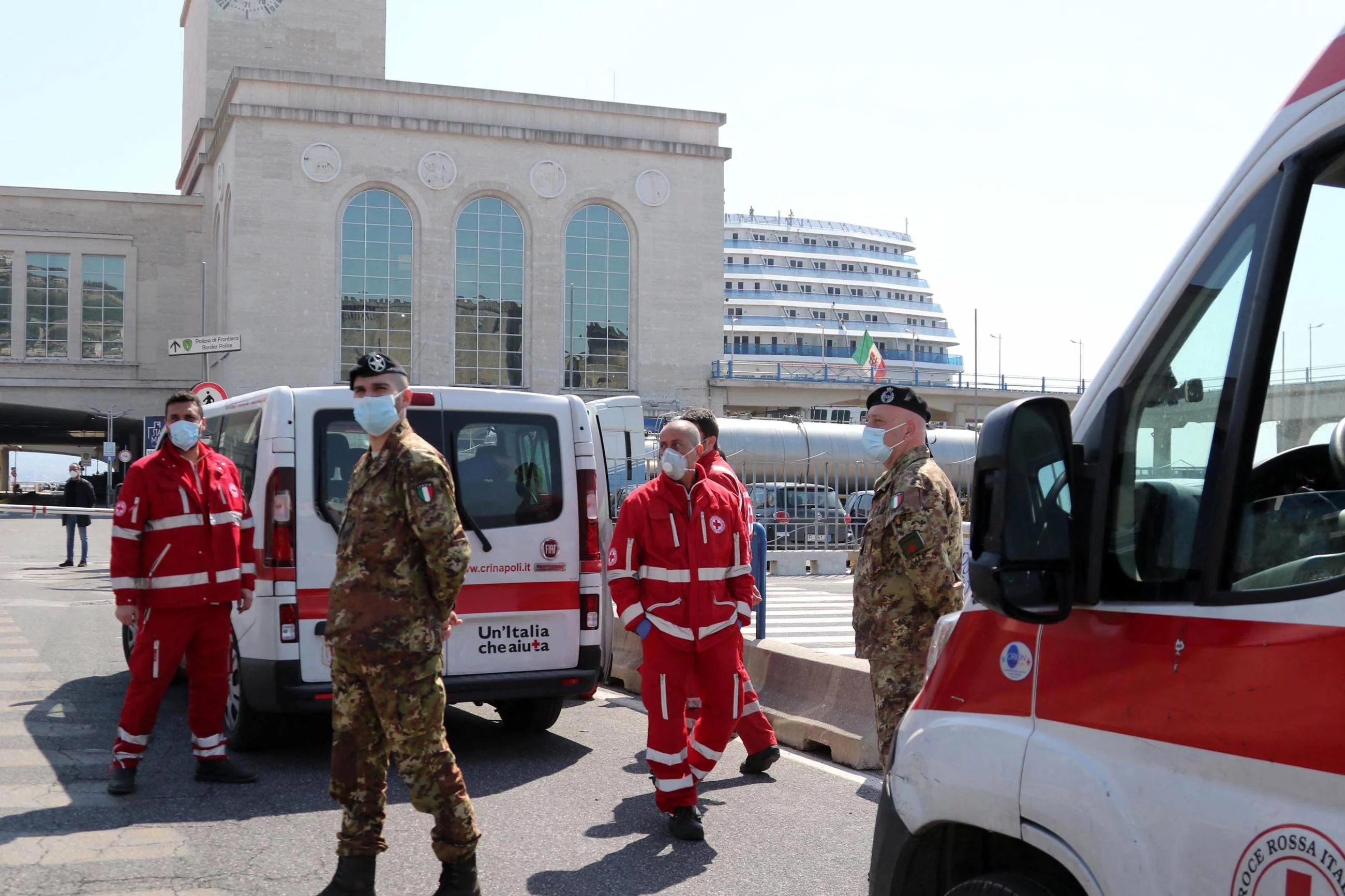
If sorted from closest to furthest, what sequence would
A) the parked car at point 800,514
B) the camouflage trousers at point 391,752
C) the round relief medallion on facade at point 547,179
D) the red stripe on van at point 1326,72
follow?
the red stripe on van at point 1326,72, the camouflage trousers at point 391,752, the parked car at point 800,514, the round relief medallion on facade at point 547,179

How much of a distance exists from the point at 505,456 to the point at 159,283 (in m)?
59.6

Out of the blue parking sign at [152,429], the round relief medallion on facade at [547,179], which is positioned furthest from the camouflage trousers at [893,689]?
the round relief medallion on facade at [547,179]

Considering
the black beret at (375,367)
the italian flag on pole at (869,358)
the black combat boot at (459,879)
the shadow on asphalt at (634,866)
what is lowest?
the shadow on asphalt at (634,866)

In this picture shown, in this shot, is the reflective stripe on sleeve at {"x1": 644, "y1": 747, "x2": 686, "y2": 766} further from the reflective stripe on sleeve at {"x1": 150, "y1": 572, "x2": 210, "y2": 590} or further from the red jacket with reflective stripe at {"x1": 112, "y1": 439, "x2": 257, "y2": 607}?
the reflective stripe on sleeve at {"x1": 150, "y1": 572, "x2": 210, "y2": 590}

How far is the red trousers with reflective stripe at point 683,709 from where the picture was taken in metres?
5.88

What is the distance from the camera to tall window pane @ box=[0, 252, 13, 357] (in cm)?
5947

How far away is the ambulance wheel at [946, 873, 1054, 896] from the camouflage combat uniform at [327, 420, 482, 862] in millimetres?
2362

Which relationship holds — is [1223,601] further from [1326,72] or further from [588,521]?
[588,521]

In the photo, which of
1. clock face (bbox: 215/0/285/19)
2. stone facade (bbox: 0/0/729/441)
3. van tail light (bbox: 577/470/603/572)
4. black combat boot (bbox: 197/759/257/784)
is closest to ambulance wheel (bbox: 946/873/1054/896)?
black combat boot (bbox: 197/759/257/784)

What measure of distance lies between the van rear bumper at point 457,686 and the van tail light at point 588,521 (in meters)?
0.51

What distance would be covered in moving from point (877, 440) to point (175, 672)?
380 centimetres

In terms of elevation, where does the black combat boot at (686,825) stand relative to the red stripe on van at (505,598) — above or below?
below

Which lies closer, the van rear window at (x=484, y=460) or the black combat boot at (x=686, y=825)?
the black combat boot at (x=686, y=825)

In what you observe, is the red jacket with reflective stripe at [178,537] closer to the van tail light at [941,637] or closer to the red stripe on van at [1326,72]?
the van tail light at [941,637]
